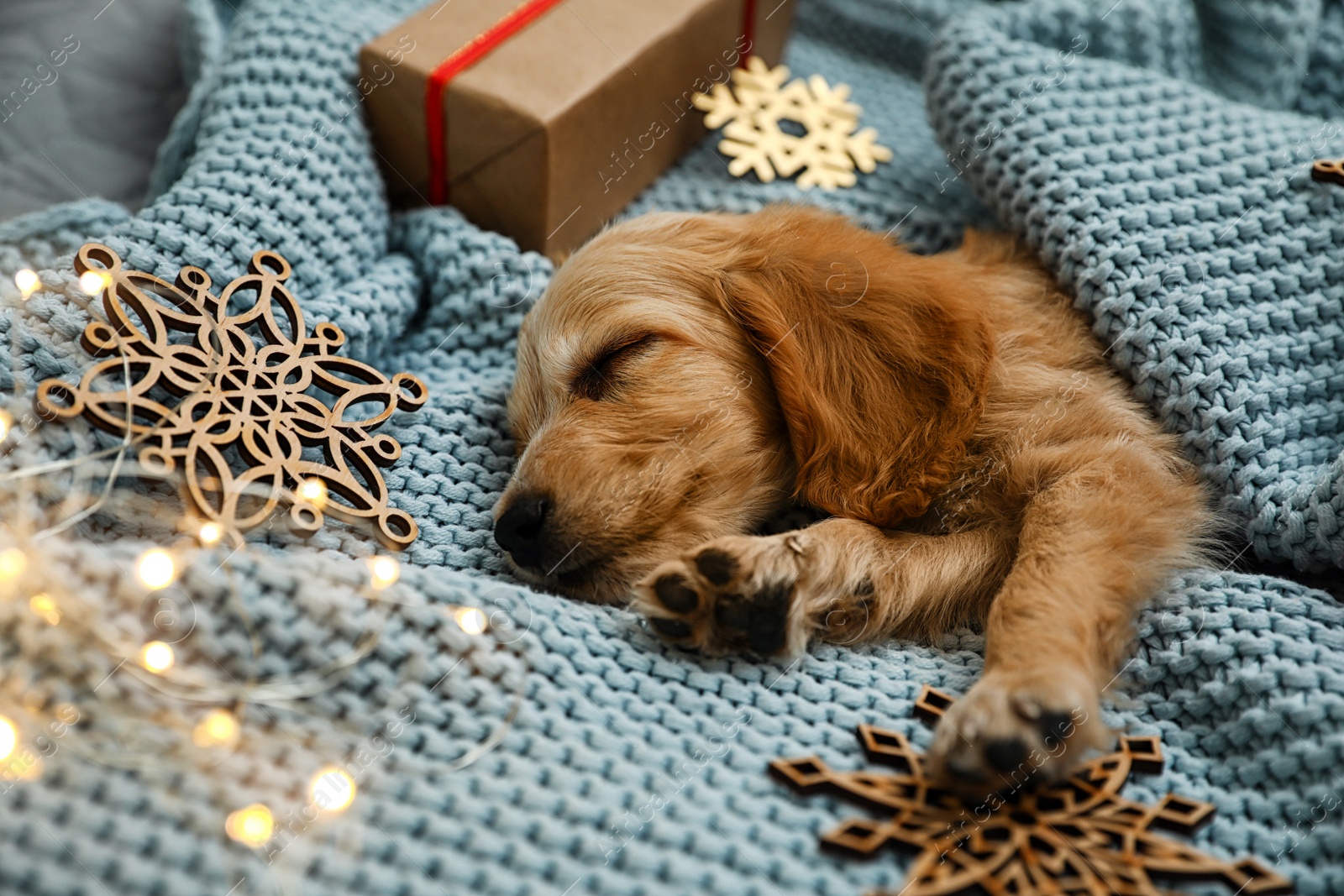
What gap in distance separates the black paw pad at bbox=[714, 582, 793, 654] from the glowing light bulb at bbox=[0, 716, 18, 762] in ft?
3.28

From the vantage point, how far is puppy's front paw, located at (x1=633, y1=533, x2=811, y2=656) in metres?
1.64

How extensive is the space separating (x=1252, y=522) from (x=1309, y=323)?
1.51ft

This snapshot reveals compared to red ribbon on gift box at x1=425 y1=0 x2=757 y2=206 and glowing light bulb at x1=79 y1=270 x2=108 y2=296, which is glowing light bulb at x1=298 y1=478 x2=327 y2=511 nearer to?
glowing light bulb at x1=79 y1=270 x2=108 y2=296

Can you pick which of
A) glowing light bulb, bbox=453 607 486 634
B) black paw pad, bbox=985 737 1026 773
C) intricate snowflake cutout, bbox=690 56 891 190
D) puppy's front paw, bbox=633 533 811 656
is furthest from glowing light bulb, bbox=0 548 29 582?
intricate snowflake cutout, bbox=690 56 891 190

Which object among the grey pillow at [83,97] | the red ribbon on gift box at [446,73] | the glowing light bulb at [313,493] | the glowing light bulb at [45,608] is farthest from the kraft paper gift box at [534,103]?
the glowing light bulb at [45,608]

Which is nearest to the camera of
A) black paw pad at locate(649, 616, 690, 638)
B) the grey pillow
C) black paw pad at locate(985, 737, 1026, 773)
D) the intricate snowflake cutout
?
black paw pad at locate(985, 737, 1026, 773)

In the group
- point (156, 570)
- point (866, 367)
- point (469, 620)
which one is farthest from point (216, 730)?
point (866, 367)

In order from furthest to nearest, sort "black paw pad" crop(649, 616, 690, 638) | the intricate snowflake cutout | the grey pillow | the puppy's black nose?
the intricate snowflake cutout
the grey pillow
the puppy's black nose
"black paw pad" crop(649, 616, 690, 638)

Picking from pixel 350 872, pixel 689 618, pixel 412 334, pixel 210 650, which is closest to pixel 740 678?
pixel 689 618

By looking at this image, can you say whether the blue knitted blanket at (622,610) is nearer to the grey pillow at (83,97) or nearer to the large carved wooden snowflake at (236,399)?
the large carved wooden snowflake at (236,399)

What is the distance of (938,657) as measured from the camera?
1816 millimetres

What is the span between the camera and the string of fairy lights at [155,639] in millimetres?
1324

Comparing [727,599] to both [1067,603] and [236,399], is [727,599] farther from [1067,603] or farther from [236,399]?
[236,399]

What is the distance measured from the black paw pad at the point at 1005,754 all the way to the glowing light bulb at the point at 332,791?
881 mm
